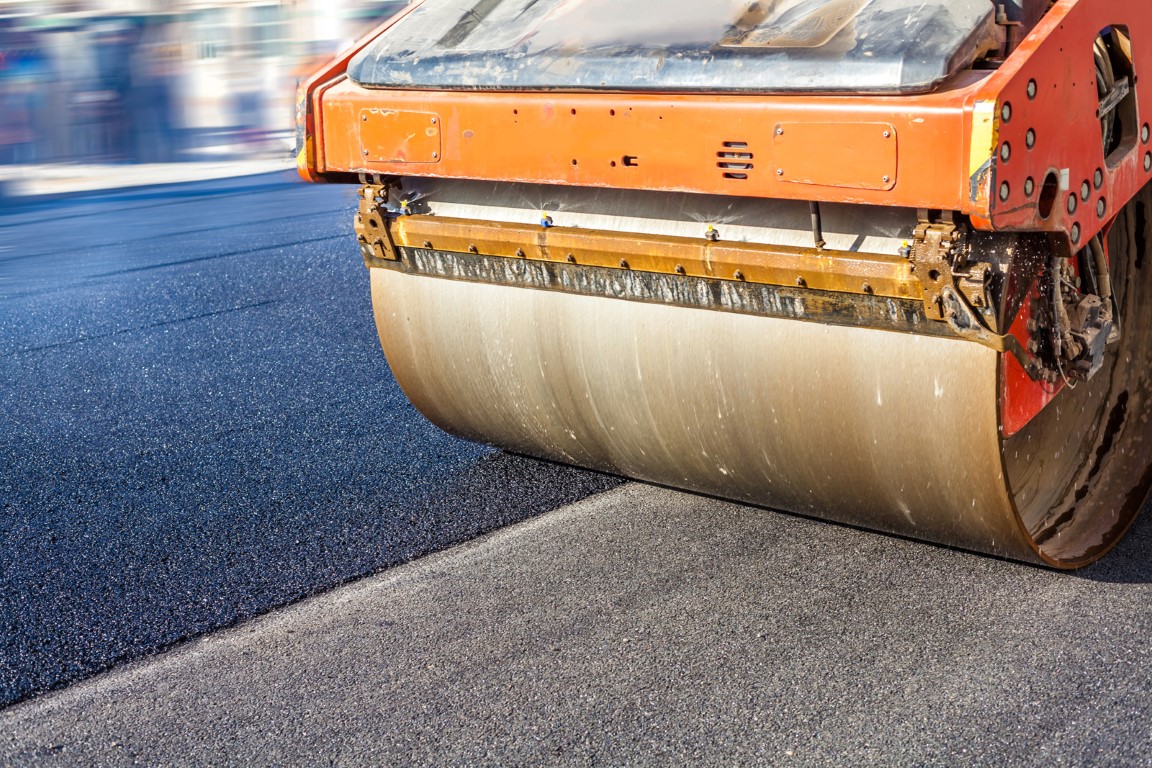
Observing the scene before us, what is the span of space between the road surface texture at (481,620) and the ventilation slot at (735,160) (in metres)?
0.90

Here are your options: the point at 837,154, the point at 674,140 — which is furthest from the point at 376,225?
the point at 837,154

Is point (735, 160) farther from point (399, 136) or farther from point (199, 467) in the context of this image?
point (199, 467)

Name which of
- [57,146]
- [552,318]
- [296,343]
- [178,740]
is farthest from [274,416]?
[57,146]

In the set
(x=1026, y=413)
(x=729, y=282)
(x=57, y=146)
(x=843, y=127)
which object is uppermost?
(x=843, y=127)

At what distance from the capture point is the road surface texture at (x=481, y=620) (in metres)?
2.34

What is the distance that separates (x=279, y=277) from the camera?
6.59m

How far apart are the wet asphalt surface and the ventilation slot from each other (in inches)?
46.6

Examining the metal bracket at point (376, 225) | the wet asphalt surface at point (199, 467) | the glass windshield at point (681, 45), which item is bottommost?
the wet asphalt surface at point (199, 467)

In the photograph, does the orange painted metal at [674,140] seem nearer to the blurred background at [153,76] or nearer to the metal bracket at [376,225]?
the metal bracket at [376,225]

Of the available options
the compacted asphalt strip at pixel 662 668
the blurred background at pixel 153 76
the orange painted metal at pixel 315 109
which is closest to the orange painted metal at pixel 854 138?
the orange painted metal at pixel 315 109

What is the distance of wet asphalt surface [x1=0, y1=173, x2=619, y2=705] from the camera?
294 centimetres

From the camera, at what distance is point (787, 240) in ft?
8.67

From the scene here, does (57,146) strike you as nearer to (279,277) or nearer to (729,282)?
(279,277)

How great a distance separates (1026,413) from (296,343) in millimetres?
3240
